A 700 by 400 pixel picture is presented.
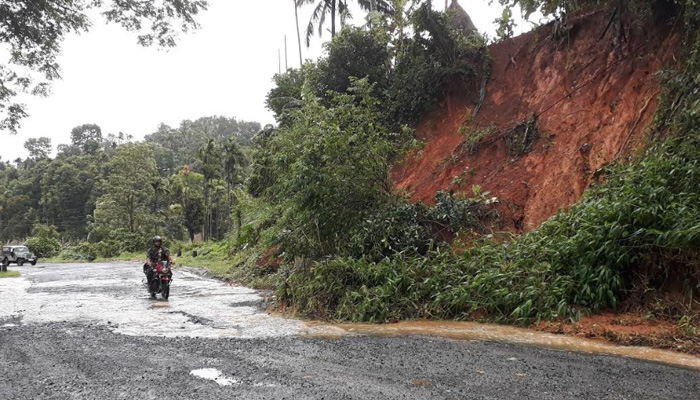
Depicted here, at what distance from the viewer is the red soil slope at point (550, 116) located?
10.7 meters

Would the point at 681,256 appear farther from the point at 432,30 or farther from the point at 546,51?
the point at 432,30

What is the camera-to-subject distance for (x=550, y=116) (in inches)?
500

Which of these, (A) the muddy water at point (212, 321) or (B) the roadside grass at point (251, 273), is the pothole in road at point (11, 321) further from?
(B) the roadside grass at point (251, 273)

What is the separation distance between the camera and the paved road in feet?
13.4

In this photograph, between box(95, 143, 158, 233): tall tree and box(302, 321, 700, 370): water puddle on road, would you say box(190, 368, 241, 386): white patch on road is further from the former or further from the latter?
box(95, 143, 158, 233): tall tree

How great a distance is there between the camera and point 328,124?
10.4 m

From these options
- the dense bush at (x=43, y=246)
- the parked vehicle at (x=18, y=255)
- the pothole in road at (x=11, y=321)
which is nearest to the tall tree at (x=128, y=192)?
the dense bush at (x=43, y=246)

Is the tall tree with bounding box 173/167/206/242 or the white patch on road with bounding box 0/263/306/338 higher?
the tall tree with bounding box 173/167/206/242

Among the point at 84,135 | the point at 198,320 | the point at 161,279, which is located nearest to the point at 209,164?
the point at 161,279

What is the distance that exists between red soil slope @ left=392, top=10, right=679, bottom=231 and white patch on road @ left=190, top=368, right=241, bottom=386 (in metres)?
7.83

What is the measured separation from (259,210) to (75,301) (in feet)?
16.4

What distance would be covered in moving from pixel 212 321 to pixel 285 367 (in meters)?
3.96

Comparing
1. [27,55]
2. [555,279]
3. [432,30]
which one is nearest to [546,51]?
[432,30]

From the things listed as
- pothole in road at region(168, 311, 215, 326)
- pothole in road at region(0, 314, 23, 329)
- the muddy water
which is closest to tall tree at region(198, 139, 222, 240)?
the muddy water
